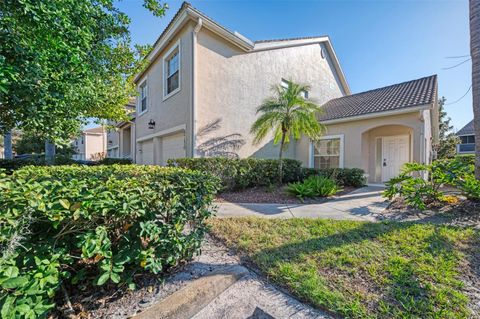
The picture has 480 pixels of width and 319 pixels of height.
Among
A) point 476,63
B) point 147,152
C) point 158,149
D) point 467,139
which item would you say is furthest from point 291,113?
point 467,139

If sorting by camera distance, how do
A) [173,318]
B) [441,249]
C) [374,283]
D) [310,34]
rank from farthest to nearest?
1. [310,34]
2. [441,249]
3. [374,283]
4. [173,318]

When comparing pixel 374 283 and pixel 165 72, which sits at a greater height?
pixel 165 72

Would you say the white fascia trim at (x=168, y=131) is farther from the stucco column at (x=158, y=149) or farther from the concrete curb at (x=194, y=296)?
the concrete curb at (x=194, y=296)

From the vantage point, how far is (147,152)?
1305 cm

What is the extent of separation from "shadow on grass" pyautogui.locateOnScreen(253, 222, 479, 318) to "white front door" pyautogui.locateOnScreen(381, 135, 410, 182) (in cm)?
781

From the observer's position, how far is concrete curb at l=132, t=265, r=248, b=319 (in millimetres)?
1951

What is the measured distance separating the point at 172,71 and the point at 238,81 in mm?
3228

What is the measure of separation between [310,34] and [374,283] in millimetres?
14103

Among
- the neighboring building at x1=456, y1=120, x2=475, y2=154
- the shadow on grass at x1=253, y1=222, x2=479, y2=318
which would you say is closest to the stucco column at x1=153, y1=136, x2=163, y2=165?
the shadow on grass at x1=253, y1=222, x2=479, y2=318

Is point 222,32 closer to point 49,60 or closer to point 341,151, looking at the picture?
point 49,60

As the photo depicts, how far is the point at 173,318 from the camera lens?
1.94 m

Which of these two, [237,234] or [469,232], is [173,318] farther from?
[469,232]

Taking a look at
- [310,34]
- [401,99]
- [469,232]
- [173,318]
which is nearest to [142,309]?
[173,318]

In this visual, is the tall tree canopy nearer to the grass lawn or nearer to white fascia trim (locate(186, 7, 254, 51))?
white fascia trim (locate(186, 7, 254, 51))
